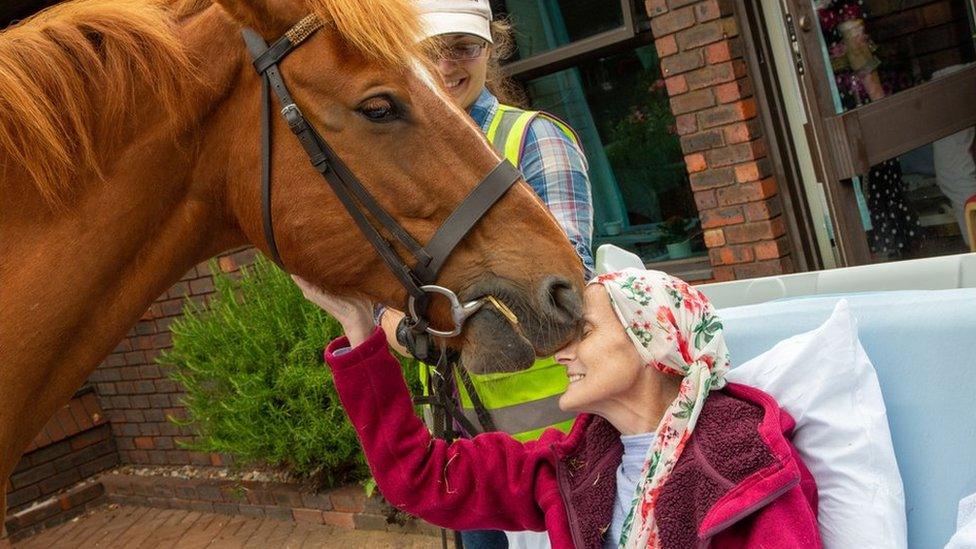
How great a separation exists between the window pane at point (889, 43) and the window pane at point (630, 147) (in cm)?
98

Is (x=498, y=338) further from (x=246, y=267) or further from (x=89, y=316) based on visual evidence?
(x=246, y=267)

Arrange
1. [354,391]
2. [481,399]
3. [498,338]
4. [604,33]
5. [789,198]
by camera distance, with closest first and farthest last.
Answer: [498,338] < [354,391] < [481,399] < [789,198] < [604,33]

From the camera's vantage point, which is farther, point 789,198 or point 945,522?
point 789,198

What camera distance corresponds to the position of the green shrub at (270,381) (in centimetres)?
466

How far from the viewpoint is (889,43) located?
4.05m

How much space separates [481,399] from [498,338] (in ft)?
1.86

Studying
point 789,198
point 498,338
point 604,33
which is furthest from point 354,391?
point 604,33

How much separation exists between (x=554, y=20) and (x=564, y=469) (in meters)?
3.66

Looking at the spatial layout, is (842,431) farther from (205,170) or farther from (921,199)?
(921,199)

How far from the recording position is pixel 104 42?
173 cm

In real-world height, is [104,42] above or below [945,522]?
above


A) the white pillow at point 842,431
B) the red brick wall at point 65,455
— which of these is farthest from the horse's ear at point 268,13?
the red brick wall at point 65,455

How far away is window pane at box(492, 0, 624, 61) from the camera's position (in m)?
4.85

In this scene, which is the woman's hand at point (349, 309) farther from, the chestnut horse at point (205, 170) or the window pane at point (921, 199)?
the window pane at point (921, 199)
